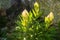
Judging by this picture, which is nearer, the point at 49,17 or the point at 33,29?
the point at 49,17

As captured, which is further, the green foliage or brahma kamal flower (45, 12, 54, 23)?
the green foliage

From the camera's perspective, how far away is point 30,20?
525 centimetres

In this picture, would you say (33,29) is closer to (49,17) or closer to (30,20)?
(30,20)

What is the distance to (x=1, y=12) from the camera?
272 inches

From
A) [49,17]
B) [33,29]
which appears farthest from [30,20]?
[49,17]

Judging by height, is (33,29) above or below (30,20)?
below

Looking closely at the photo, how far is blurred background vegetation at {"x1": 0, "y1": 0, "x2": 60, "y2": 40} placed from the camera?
527 cm

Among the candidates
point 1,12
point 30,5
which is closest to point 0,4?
point 1,12

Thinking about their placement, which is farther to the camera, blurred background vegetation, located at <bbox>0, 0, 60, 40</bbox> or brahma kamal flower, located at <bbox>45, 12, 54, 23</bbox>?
blurred background vegetation, located at <bbox>0, 0, 60, 40</bbox>

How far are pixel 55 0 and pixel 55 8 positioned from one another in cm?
19

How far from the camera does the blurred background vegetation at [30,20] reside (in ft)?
17.3

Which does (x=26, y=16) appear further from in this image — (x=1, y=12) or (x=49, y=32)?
(x=1, y=12)

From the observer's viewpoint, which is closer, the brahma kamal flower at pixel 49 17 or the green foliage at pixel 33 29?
the brahma kamal flower at pixel 49 17

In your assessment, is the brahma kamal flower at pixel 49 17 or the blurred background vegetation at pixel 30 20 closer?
the brahma kamal flower at pixel 49 17
